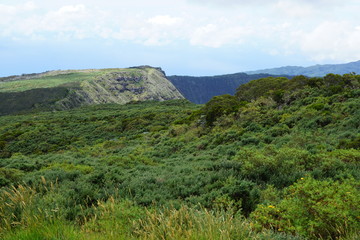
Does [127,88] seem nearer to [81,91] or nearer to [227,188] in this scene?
[81,91]

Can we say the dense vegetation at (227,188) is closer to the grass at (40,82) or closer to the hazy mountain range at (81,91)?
the hazy mountain range at (81,91)

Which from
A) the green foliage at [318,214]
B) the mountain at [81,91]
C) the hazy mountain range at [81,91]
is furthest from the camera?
the mountain at [81,91]

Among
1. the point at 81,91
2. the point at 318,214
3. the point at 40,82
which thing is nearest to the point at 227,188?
the point at 318,214

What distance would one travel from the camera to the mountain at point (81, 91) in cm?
10131

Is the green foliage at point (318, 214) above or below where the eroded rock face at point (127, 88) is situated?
below

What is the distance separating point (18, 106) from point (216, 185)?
111 m

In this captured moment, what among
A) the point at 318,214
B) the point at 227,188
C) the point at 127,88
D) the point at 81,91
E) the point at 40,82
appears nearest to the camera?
the point at 318,214

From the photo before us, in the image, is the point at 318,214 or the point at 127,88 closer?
the point at 318,214

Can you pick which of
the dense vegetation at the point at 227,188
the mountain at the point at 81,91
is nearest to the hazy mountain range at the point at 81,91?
the mountain at the point at 81,91

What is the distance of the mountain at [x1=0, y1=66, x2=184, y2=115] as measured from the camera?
101312 millimetres

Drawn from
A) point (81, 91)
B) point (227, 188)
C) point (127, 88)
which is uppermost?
point (127, 88)

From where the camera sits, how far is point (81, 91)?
12206 cm

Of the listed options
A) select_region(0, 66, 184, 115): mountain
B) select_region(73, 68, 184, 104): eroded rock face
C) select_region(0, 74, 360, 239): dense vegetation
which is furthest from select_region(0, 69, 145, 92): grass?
select_region(0, 74, 360, 239): dense vegetation

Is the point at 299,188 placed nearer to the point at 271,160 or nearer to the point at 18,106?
the point at 271,160
